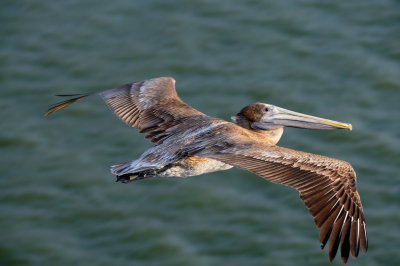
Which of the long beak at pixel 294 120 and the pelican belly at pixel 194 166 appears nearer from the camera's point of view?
the pelican belly at pixel 194 166

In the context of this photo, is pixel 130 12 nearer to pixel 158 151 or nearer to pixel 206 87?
pixel 206 87

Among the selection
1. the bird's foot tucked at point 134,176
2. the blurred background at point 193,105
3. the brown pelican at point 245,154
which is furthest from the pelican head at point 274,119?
the blurred background at point 193,105

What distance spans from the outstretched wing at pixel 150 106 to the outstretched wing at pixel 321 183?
1748 mm

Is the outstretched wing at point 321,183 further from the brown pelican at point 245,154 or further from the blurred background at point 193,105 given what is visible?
the blurred background at point 193,105

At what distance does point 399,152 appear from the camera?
14406 mm

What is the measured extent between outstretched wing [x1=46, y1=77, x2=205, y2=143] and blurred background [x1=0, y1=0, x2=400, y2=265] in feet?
9.68

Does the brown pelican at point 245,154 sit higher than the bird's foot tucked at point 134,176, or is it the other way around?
the brown pelican at point 245,154

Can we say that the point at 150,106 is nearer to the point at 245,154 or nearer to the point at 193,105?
the point at 245,154

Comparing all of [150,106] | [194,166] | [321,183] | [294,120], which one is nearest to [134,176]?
[194,166]

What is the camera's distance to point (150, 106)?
11.4 m

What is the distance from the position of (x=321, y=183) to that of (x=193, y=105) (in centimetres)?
686

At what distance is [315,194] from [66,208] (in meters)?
6.69

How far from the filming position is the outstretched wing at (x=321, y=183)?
28.2 feet

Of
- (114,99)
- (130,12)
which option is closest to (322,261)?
(114,99)
